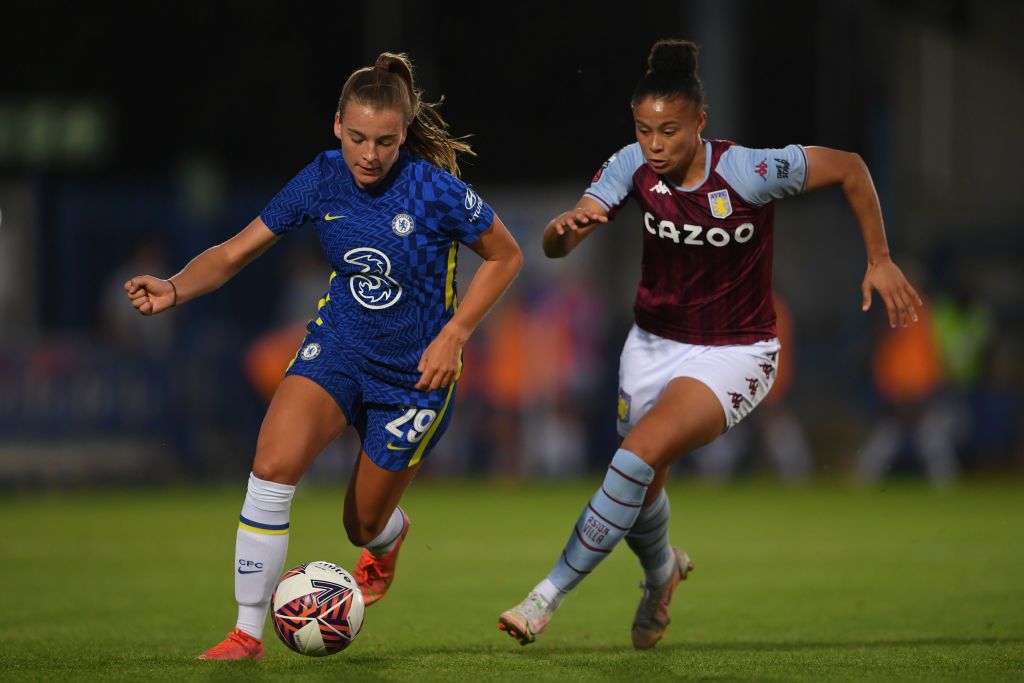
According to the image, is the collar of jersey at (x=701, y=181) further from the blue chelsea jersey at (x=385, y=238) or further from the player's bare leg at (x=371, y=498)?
the player's bare leg at (x=371, y=498)

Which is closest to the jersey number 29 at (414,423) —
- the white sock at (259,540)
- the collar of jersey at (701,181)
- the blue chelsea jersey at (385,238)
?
the blue chelsea jersey at (385,238)

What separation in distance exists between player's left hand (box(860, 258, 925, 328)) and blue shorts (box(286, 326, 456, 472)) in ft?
5.72

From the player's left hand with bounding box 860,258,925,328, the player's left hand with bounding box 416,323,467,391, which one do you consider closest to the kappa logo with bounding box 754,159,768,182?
the player's left hand with bounding box 860,258,925,328

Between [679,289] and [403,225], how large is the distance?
1.22 meters

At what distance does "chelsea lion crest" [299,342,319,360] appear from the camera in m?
6.34

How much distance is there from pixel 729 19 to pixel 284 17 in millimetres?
16920

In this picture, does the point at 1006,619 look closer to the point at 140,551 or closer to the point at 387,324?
the point at 387,324

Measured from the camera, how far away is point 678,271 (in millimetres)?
6637

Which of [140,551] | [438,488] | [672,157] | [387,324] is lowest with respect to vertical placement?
[438,488]

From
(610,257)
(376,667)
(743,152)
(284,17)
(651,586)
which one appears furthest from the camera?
(284,17)

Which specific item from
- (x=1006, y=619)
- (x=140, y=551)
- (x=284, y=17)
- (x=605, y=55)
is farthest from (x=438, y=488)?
(x=605, y=55)

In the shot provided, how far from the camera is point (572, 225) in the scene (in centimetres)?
626

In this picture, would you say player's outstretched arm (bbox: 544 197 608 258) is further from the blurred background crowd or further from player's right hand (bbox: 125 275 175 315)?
the blurred background crowd

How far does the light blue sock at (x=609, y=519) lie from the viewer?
6.23m
